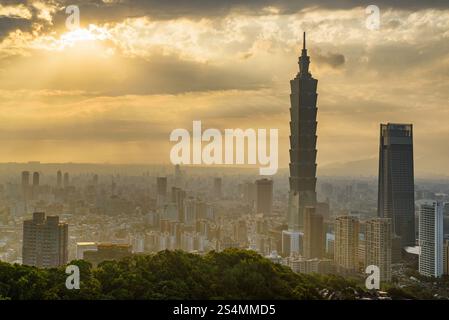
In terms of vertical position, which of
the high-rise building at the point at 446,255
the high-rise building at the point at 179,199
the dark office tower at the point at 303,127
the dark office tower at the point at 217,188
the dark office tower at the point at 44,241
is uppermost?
the dark office tower at the point at 303,127

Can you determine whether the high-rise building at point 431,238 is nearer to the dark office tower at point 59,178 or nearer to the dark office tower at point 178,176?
the dark office tower at point 178,176

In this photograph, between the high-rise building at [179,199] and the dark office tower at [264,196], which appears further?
the dark office tower at [264,196]

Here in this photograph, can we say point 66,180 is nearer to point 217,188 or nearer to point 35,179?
point 35,179

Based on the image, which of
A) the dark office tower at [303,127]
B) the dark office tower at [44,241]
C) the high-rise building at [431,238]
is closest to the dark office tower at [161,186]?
the dark office tower at [44,241]

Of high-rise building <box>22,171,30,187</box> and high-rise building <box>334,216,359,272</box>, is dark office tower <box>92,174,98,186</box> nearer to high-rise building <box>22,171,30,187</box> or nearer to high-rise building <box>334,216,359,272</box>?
high-rise building <box>22,171,30,187</box>

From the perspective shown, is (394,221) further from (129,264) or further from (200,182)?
(129,264)
